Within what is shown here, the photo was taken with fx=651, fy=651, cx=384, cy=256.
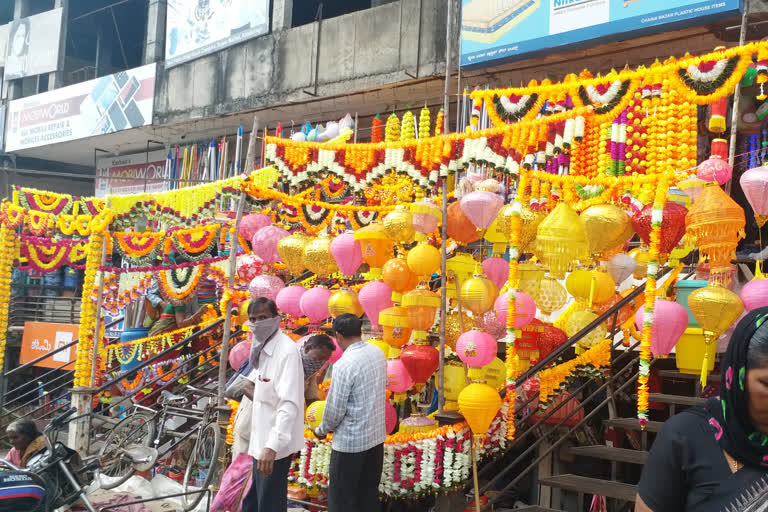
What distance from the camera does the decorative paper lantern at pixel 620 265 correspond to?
6.04 metres

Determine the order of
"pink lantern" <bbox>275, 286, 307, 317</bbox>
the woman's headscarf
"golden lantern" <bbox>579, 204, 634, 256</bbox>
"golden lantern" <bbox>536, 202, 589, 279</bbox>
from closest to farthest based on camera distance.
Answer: the woman's headscarf, "golden lantern" <bbox>536, 202, 589, 279</bbox>, "golden lantern" <bbox>579, 204, 634, 256</bbox>, "pink lantern" <bbox>275, 286, 307, 317</bbox>

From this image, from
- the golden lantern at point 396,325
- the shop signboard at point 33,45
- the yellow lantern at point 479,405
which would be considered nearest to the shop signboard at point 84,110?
the shop signboard at point 33,45

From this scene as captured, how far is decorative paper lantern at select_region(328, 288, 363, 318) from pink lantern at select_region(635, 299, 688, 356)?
274 cm

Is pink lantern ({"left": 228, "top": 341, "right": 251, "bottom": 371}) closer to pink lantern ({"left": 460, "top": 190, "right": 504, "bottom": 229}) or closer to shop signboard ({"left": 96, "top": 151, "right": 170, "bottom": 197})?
pink lantern ({"left": 460, "top": 190, "right": 504, "bottom": 229})

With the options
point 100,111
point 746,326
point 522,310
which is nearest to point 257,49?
point 100,111

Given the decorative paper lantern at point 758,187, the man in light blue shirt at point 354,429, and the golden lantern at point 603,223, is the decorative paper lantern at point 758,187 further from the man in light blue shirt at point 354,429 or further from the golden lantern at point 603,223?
the man in light blue shirt at point 354,429

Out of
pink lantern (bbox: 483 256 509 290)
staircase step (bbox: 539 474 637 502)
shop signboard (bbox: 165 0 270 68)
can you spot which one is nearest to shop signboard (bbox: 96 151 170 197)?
shop signboard (bbox: 165 0 270 68)

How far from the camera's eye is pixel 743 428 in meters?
1.64

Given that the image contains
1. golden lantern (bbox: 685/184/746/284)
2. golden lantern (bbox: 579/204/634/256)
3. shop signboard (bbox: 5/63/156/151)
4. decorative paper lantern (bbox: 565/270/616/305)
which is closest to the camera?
golden lantern (bbox: 685/184/746/284)

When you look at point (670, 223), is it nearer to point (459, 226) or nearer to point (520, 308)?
point (520, 308)

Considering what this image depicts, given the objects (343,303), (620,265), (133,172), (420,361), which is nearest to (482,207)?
(420,361)

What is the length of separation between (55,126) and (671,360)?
16254mm

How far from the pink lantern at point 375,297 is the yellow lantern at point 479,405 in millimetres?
1216

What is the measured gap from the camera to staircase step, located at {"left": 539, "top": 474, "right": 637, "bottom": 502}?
4715 millimetres
